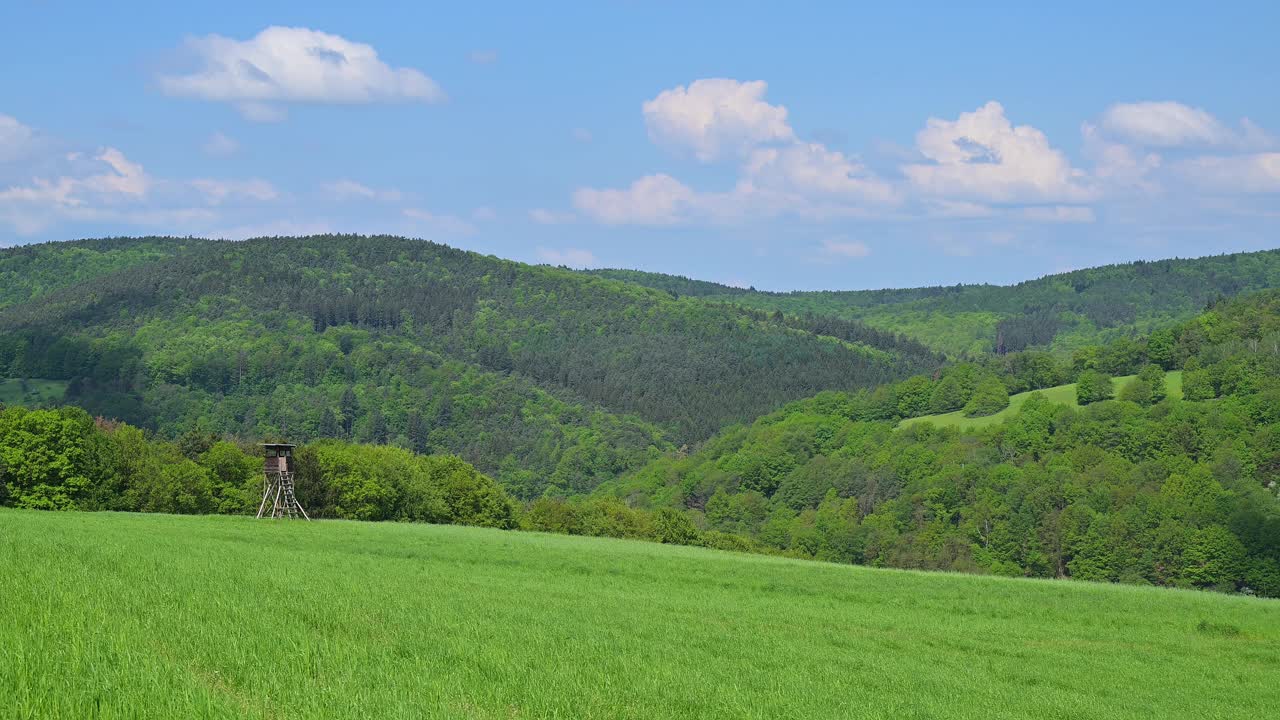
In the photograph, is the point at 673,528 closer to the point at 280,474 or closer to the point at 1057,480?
the point at 280,474

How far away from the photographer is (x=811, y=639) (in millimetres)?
29297

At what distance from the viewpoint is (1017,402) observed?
612 feet

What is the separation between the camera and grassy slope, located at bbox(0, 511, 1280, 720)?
1423 centimetres

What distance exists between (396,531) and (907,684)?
43.3 m

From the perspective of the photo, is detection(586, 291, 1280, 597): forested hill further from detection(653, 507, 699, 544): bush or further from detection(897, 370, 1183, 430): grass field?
detection(653, 507, 699, 544): bush

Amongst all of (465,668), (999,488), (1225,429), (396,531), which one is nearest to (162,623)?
(465,668)

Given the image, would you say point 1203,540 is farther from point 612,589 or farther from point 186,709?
point 186,709

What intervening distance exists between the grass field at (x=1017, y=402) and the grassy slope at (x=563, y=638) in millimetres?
125995

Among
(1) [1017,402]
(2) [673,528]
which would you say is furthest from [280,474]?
(1) [1017,402]

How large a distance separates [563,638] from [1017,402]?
173736 mm

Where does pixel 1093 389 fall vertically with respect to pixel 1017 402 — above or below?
above

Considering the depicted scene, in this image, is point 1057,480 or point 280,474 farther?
point 1057,480

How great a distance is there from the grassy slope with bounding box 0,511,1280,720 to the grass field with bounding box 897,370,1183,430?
125995 mm

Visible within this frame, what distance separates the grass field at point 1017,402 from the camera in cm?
17138
